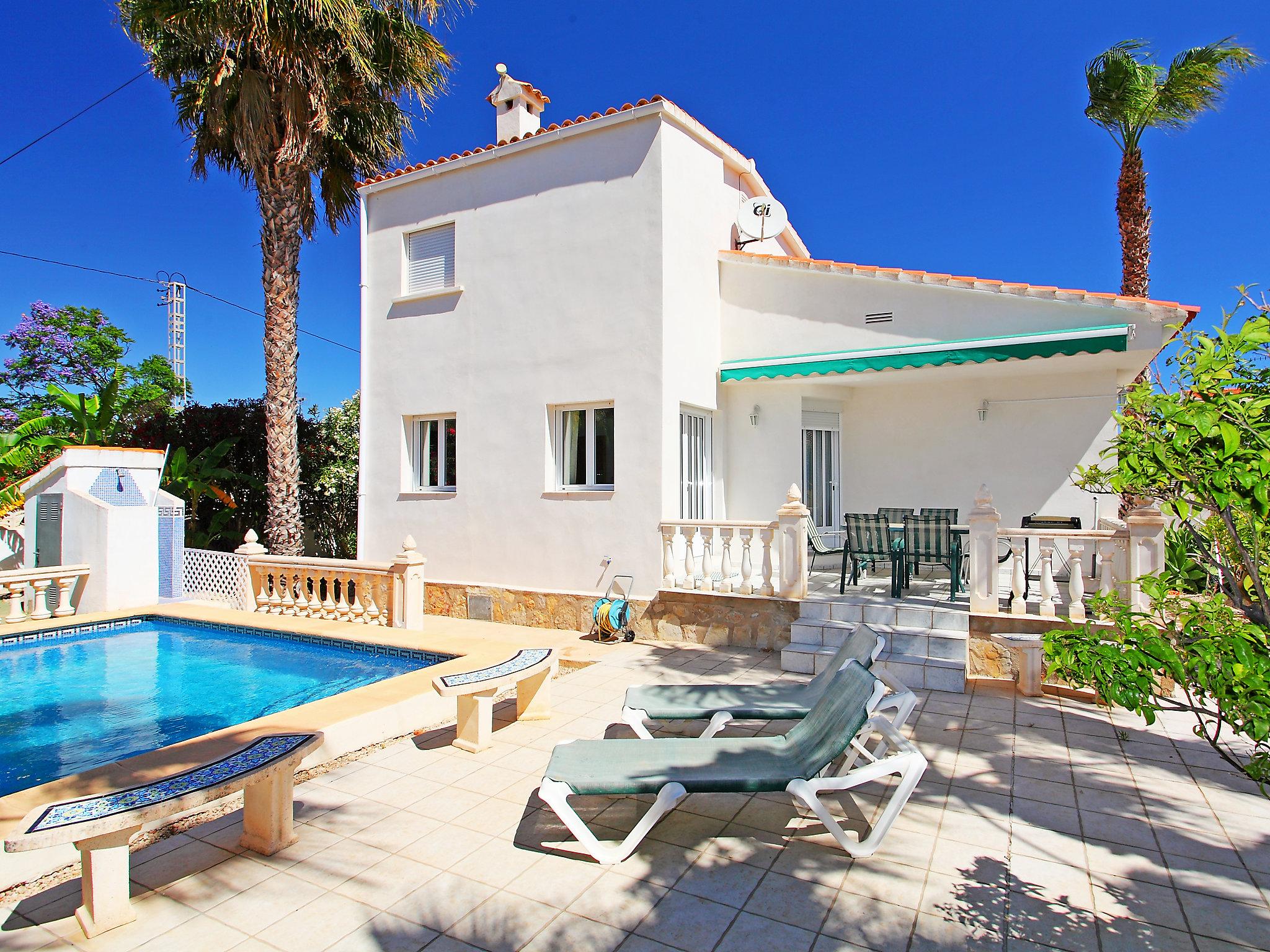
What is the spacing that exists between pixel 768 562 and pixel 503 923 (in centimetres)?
970

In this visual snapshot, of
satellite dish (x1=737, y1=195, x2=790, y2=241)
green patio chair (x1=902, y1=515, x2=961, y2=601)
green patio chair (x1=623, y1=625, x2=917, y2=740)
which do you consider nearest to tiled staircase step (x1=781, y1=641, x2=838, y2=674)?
green patio chair (x1=902, y1=515, x2=961, y2=601)

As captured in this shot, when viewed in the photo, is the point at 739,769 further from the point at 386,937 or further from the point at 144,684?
the point at 144,684

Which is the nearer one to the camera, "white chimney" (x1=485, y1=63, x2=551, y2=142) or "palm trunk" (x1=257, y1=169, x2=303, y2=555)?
"white chimney" (x1=485, y1=63, x2=551, y2=142)

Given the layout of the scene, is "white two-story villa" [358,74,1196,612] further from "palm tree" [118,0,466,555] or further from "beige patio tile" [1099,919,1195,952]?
"beige patio tile" [1099,919,1195,952]


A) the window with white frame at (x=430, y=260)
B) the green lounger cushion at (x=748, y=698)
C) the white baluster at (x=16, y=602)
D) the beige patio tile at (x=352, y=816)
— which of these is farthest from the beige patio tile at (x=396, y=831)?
the white baluster at (x=16, y=602)

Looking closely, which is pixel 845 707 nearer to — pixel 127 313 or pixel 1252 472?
pixel 1252 472

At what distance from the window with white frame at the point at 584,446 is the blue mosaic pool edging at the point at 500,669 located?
672 cm

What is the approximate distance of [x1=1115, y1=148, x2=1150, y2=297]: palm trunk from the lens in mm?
25000

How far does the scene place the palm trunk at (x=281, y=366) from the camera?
19375mm

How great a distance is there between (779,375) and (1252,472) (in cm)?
1309

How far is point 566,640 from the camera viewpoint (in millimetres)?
15117

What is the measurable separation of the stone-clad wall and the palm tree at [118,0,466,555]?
225 inches

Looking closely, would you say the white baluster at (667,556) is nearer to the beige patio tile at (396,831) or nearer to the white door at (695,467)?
the white door at (695,467)

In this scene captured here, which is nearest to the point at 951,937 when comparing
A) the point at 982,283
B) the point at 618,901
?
the point at 618,901
